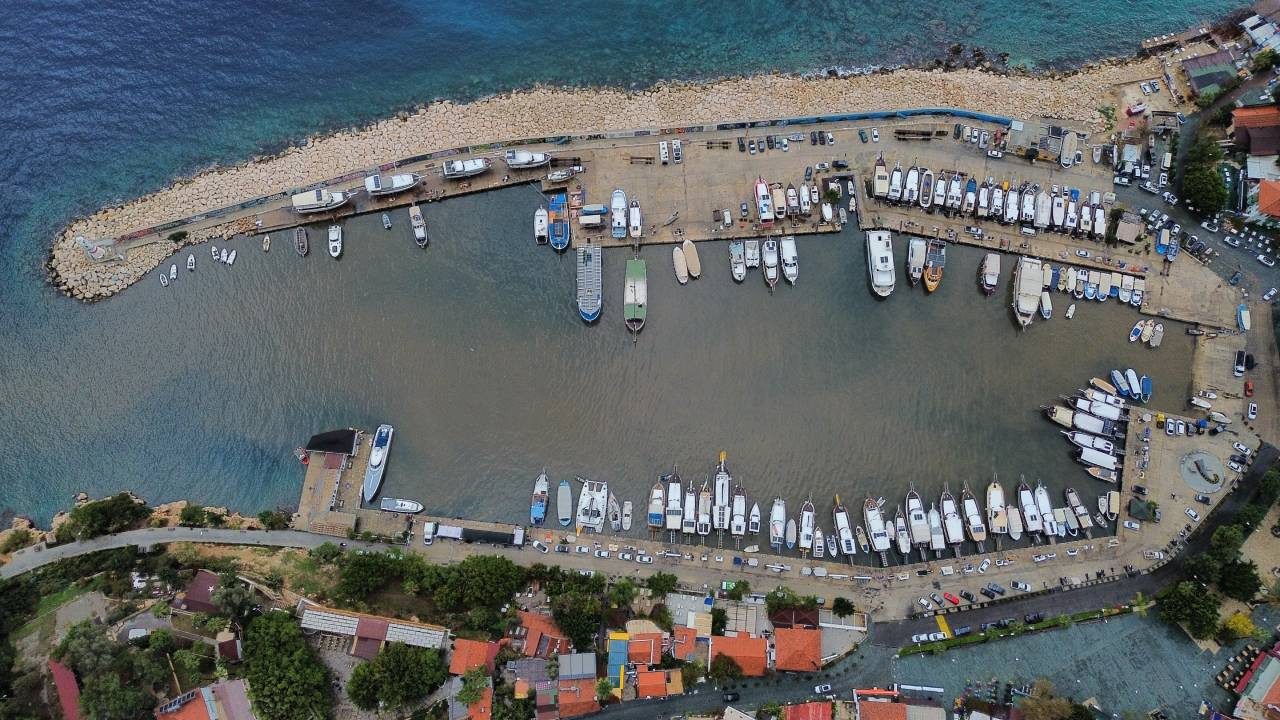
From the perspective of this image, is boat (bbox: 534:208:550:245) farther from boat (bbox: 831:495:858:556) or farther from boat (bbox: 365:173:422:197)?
boat (bbox: 831:495:858:556)

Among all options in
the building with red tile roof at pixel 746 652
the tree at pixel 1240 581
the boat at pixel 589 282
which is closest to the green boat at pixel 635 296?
the boat at pixel 589 282

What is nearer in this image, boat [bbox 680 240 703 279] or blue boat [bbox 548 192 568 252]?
boat [bbox 680 240 703 279]

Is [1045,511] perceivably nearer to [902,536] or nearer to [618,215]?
[902,536]

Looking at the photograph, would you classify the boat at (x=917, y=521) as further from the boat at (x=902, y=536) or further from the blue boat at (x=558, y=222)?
the blue boat at (x=558, y=222)

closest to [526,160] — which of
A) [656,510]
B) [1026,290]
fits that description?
[656,510]

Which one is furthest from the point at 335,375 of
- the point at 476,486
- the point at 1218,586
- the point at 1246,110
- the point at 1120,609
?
the point at 1246,110

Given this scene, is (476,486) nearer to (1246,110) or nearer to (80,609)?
(80,609)

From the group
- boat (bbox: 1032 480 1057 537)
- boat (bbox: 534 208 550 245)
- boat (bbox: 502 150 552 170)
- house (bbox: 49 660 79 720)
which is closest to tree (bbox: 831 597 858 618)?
Result: boat (bbox: 1032 480 1057 537)
